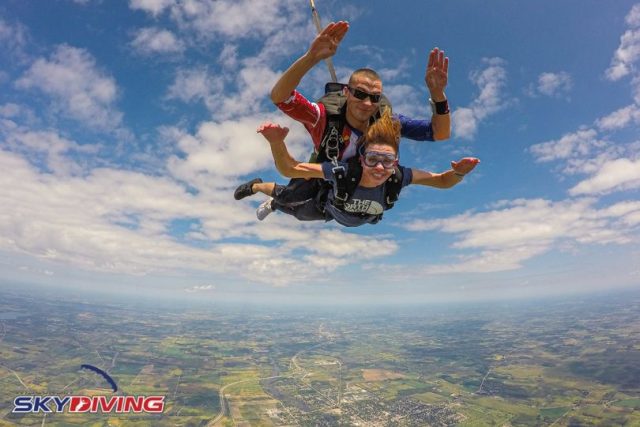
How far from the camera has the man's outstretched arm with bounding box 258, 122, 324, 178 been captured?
11.2 feet

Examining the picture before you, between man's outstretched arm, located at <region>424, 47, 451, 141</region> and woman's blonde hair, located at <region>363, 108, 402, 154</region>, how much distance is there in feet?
2.48

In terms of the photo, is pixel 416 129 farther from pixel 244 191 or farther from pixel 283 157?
pixel 244 191

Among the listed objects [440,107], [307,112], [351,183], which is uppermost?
[440,107]

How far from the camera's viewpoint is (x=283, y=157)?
3.69 meters

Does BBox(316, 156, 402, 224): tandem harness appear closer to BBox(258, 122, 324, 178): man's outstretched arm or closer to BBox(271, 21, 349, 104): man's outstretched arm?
BBox(258, 122, 324, 178): man's outstretched arm

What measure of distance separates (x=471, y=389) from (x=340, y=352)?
174 ft

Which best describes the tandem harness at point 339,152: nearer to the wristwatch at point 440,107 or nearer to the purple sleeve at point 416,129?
the purple sleeve at point 416,129

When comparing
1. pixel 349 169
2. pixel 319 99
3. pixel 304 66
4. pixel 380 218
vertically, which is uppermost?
pixel 319 99

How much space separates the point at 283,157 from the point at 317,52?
115cm

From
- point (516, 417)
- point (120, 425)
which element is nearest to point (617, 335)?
point (516, 417)

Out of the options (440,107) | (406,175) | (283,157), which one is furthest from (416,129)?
(283,157)

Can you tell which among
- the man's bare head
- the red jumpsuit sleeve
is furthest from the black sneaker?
the man's bare head

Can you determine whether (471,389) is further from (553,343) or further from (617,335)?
(617,335)

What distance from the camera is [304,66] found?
342 centimetres
